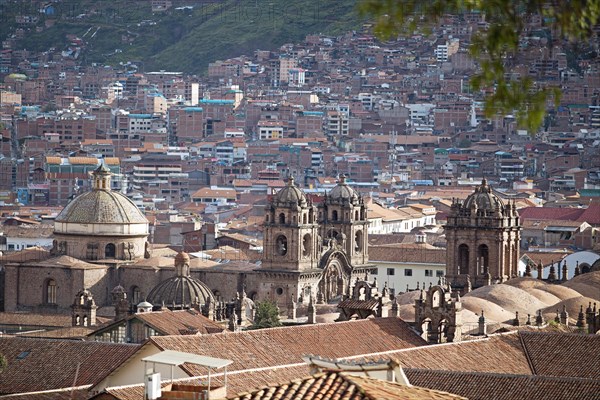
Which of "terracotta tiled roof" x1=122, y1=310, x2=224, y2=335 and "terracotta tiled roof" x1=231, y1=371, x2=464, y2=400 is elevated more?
"terracotta tiled roof" x1=231, y1=371, x2=464, y2=400

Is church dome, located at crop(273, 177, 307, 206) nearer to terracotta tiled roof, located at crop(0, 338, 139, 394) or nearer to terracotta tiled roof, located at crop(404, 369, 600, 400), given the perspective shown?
terracotta tiled roof, located at crop(0, 338, 139, 394)

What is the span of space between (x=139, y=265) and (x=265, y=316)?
16773 mm

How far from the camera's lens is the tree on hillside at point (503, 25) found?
546 inches

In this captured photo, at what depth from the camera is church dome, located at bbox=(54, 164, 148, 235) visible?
77375mm

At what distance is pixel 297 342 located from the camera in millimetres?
38125

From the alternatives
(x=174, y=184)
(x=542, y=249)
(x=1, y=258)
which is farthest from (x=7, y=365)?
(x=174, y=184)

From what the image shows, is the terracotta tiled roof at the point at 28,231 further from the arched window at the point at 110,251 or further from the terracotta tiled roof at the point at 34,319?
the terracotta tiled roof at the point at 34,319

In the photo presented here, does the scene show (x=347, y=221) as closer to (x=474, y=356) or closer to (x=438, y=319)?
(x=438, y=319)

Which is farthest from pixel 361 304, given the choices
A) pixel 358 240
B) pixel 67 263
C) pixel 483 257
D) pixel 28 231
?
pixel 28 231

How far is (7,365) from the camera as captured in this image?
124ft

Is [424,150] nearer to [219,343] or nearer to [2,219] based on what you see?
[2,219]

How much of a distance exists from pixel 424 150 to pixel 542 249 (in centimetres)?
8138

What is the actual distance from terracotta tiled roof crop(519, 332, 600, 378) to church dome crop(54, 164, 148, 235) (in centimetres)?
4025

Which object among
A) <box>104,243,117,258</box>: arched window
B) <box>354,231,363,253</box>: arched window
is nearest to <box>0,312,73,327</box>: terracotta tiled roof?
<box>104,243,117,258</box>: arched window
